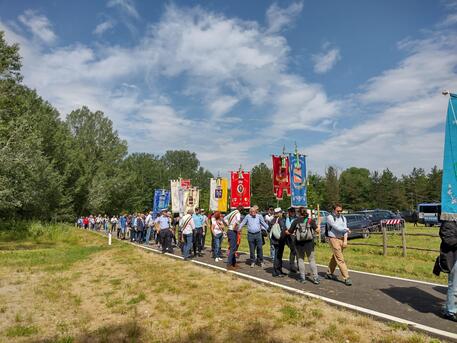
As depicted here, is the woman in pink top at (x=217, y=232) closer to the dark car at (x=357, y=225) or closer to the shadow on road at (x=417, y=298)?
the shadow on road at (x=417, y=298)

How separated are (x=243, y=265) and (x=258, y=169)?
293ft

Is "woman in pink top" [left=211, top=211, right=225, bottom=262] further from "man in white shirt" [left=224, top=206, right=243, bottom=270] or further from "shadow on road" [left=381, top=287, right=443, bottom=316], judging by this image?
"shadow on road" [left=381, top=287, right=443, bottom=316]

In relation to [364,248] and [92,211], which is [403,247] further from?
[92,211]

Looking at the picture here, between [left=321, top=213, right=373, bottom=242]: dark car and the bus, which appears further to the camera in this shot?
the bus

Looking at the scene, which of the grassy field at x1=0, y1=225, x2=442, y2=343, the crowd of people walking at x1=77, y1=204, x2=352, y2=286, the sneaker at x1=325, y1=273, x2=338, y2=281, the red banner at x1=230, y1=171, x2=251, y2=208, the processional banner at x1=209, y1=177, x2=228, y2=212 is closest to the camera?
the grassy field at x1=0, y1=225, x2=442, y2=343

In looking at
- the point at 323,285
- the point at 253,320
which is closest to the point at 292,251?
the point at 323,285

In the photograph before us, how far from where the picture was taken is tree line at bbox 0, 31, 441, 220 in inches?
1012

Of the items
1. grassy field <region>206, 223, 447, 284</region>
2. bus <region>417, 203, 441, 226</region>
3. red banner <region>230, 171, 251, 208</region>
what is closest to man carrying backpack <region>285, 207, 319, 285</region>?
grassy field <region>206, 223, 447, 284</region>

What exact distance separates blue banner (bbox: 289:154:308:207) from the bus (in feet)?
79.0

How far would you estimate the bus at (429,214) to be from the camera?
35969mm

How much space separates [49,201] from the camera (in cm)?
4034

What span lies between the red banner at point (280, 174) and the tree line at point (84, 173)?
16.0m

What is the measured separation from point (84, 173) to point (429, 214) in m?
46.3

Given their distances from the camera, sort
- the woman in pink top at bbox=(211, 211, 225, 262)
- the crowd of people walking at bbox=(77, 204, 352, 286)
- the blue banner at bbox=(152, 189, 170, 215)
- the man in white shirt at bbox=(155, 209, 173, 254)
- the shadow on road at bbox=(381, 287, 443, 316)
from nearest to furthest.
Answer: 1. the shadow on road at bbox=(381, 287, 443, 316)
2. the crowd of people walking at bbox=(77, 204, 352, 286)
3. the woman in pink top at bbox=(211, 211, 225, 262)
4. the man in white shirt at bbox=(155, 209, 173, 254)
5. the blue banner at bbox=(152, 189, 170, 215)
